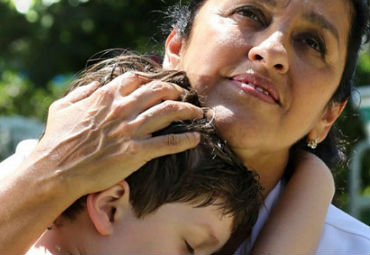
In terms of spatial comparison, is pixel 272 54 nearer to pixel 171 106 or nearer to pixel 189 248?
pixel 171 106

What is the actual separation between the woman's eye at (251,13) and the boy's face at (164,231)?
748mm

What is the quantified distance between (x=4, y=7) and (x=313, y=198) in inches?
272

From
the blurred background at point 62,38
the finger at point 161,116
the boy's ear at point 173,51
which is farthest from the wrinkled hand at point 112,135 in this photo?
the blurred background at point 62,38

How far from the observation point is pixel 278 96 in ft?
8.39

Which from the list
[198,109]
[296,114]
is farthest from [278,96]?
[198,109]

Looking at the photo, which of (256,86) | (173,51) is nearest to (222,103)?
(256,86)

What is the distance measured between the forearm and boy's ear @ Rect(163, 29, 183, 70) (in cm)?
87

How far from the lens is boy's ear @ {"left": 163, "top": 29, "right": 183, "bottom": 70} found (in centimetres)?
295

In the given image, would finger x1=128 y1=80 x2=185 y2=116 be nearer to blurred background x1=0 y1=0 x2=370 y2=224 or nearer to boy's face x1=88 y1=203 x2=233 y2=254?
boy's face x1=88 y1=203 x2=233 y2=254

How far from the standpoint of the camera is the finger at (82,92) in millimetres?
2404

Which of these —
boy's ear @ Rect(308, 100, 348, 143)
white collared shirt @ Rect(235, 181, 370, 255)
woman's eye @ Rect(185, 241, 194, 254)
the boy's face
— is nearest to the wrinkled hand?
the boy's face

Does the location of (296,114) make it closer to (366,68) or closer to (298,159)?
(298,159)

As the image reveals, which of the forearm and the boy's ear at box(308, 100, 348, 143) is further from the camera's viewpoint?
the boy's ear at box(308, 100, 348, 143)

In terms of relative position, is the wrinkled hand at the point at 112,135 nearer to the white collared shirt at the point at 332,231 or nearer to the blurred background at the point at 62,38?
the white collared shirt at the point at 332,231
